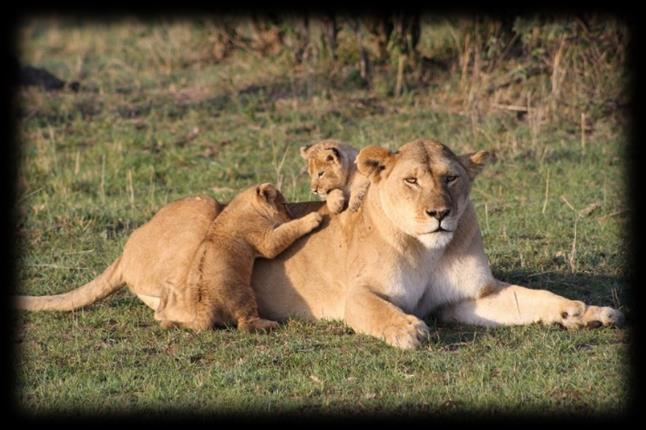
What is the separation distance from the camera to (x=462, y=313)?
5355 millimetres

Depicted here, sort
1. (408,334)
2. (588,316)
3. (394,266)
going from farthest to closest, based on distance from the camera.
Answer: (394,266)
(588,316)
(408,334)

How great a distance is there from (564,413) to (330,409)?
80 centimetres

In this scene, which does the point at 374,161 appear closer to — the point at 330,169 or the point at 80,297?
the point at 330,169

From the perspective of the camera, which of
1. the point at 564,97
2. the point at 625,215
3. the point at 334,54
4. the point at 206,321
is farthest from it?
the point at 334,54

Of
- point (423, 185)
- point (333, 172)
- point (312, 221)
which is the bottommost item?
point (312, 221)

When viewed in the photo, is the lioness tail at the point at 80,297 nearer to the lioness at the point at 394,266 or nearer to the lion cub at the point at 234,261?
the lioness at the point at 394,266

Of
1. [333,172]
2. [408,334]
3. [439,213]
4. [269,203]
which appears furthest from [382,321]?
[333,172]

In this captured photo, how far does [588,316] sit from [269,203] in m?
1.55

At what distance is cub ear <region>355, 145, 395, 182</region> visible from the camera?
5.26 m

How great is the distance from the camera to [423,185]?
507cm

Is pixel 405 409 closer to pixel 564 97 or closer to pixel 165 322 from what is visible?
pixel 165 322

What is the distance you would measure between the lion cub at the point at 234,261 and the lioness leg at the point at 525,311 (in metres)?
0.80

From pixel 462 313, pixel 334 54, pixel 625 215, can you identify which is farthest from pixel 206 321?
→ pixel 334 54

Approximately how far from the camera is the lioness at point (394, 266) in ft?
16.6
